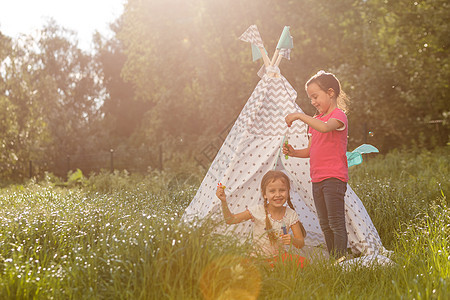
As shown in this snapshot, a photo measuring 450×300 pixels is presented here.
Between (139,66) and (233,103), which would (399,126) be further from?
(139,66)

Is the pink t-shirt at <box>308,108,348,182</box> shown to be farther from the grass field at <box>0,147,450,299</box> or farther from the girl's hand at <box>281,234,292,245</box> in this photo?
the grass field at <box>0,147,450,299</box>

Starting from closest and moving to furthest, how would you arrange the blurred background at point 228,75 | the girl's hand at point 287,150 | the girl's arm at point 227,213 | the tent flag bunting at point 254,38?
the girl's arm at point 227,213
the girl's hand at point 287,150
the tent flag bunting at point 254,38
the blurred background at point 228,75

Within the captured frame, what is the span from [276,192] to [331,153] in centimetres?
66

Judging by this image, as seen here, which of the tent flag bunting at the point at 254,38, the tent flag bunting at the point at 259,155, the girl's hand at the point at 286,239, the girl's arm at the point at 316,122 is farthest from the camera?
the tent flag bunting at the point at 254,38

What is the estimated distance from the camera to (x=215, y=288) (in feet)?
9.27

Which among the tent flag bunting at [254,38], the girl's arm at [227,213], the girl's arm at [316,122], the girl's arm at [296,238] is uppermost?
the tent flag bunting at [254,38]

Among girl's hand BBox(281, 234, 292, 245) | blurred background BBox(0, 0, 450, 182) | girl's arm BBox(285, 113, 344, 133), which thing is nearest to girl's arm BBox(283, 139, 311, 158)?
girl's arm BBox(285, 113, 344, 133)

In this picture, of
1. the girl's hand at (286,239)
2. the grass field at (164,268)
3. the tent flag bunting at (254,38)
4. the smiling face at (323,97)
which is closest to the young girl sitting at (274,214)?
the girl's hand at (286,239)

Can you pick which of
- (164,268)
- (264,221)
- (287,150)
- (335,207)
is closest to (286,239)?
(264,221)

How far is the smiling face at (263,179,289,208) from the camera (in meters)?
4.35

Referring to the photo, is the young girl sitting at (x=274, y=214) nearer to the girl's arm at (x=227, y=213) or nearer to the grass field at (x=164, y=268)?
the girl's arm at (x=227, y=213)

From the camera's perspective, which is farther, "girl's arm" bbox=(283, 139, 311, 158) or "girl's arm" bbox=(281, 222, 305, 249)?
"girl's arm" bbox=(283, 139, 311, 158)

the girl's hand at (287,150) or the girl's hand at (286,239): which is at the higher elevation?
the girl's hand at (287,150)

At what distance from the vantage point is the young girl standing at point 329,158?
13.3ft
